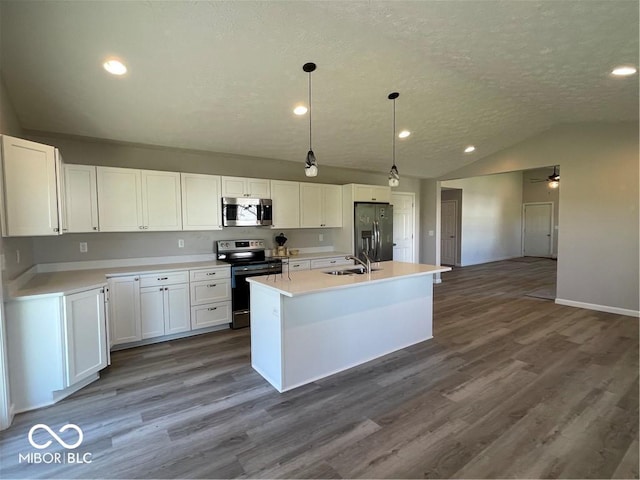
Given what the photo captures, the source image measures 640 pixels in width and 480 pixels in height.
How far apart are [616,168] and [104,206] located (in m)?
7.12

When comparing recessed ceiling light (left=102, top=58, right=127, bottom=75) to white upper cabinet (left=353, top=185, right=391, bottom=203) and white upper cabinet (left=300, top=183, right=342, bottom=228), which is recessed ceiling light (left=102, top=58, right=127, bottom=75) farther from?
white upper cabinet (left=353, top=185, right=391, bottom=203)

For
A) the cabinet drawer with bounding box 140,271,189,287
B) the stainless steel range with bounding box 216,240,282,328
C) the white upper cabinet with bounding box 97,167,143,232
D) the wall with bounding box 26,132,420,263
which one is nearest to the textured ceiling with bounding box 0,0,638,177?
the wall with bounding box 26,132,420,263

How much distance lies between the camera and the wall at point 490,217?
9.73 m

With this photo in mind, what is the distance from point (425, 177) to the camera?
7.26 m

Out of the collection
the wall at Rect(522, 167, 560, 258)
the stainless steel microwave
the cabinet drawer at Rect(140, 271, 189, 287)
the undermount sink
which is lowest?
the cabinet drawer at Rect(140, 271, 189, 287)

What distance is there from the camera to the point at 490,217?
10555 mm

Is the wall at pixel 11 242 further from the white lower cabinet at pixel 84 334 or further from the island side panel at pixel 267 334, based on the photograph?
the island side panel at pixel 267 334

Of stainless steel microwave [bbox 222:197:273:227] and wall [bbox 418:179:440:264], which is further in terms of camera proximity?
wall [bbox 418:179:440:264]

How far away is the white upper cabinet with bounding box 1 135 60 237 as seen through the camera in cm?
235

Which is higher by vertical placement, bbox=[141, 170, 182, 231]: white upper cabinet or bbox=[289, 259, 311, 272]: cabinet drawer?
bbox=[141, 170, 182, 231]: white upper cabinet

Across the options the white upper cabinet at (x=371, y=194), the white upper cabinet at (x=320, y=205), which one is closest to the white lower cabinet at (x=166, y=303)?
the white upper cabinet at (x=320, y=205)

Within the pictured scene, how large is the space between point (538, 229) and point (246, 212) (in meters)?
11.4

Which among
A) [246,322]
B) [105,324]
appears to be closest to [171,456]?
[105,324]

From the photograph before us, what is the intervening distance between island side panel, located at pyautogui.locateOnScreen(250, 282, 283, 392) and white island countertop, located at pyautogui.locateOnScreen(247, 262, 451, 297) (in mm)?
109
